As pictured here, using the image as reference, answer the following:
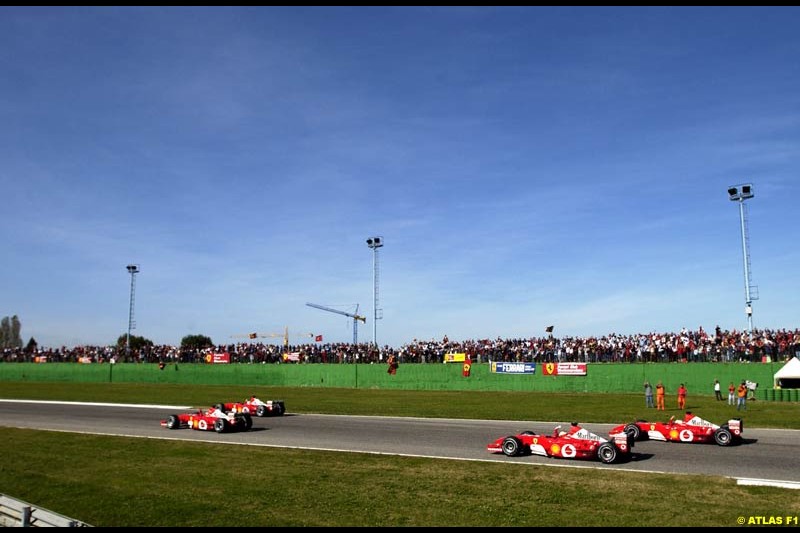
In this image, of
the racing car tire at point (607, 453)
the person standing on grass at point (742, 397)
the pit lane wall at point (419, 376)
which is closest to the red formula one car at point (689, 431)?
the racing car tire at point (607, 453)

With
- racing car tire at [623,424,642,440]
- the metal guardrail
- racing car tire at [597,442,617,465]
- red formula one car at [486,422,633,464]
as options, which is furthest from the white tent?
the metal guardrail

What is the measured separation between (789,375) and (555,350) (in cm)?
1526

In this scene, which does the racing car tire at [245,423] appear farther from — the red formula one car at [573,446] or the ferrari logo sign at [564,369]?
the ferrari logo sign at [564,369]

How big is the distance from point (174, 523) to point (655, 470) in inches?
471

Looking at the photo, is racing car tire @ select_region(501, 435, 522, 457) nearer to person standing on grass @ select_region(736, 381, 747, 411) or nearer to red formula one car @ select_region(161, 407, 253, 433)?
red formula one car @ select_region(161, 407, 253, 433)

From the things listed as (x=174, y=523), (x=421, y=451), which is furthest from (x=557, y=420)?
(x=174, y=523)

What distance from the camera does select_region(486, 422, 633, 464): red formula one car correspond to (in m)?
18.1

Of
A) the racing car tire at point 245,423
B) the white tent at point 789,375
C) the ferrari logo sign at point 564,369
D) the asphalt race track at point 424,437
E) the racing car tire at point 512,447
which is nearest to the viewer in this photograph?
the asphalt race track at point 424,437

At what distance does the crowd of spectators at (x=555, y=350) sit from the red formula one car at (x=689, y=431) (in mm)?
21984

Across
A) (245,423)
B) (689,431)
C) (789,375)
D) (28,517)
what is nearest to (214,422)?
(245,423)

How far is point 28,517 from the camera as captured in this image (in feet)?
34.6

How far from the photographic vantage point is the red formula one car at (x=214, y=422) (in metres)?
25.3

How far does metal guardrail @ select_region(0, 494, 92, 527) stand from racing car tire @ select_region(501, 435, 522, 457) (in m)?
11.9

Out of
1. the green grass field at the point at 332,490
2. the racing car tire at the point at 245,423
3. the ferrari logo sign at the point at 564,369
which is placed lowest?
the green grass field at the point at 332,490
